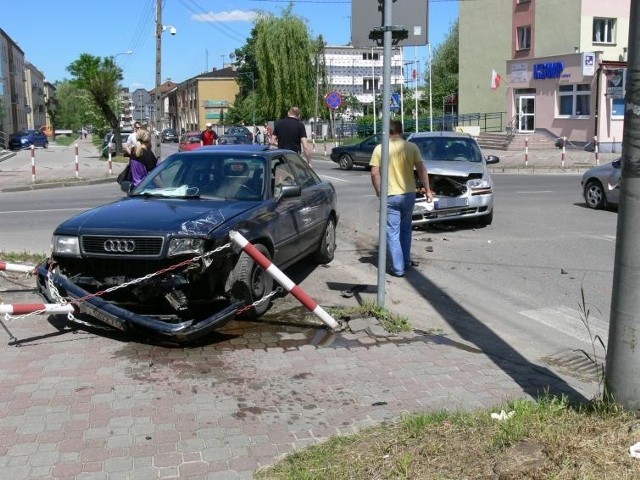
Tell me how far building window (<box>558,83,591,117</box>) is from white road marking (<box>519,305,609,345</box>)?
1246 inches

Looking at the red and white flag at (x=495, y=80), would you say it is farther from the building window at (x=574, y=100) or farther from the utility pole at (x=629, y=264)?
the utility pole at (x=629, y=264)

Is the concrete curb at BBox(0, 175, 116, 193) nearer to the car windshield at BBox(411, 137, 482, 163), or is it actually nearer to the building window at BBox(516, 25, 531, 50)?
the car windshield at BBox(411, 137, 482, 163)

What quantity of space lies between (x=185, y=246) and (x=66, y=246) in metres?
1.10

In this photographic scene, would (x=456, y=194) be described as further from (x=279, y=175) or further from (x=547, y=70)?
(x=547, y=70)

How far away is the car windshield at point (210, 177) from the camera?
7.11 metres

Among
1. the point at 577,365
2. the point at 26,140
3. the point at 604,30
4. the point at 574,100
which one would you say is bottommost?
Answer: the point at 577,365

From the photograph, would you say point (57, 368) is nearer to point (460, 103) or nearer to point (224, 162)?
point (224, 162)

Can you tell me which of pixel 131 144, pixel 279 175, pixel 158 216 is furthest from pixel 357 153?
pixel 158 216

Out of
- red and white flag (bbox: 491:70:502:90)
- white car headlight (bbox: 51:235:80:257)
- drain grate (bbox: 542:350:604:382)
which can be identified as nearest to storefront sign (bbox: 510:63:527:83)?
red and white flag (bbox: 491:70:502:90)

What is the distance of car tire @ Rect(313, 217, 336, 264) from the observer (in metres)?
9.05

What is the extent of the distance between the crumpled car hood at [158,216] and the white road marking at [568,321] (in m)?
3.06

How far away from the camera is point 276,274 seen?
5.90 meters

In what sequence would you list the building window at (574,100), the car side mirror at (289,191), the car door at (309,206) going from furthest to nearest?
the building window at (574,100), the car door at (309,206), the car side mirror at (289,191)

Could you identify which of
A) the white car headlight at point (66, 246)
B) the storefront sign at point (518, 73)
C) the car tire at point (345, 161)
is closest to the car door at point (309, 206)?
the white car headlight at point (66, 246)
